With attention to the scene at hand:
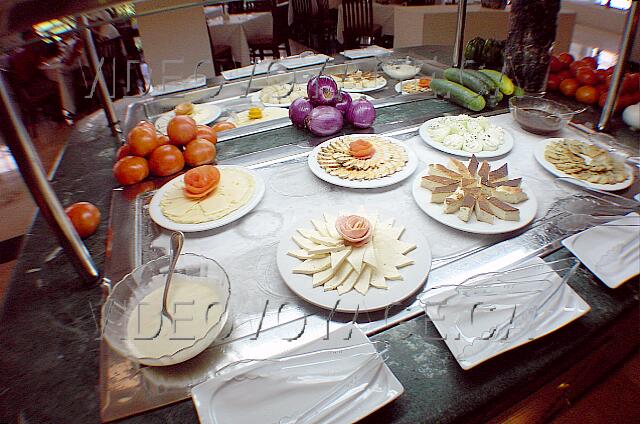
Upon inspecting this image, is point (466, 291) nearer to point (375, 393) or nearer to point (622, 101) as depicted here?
point (375, 393)

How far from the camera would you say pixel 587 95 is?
62.3 inches

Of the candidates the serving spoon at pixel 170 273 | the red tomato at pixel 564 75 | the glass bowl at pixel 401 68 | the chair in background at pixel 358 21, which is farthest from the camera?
the chair in background at pixel 358 21

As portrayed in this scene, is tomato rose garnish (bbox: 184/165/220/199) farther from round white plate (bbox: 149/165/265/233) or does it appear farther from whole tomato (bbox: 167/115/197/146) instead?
whole tomato (bbox: 167/115/197/146)

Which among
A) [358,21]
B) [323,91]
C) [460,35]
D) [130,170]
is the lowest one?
[358,21]

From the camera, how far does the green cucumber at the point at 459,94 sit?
1.50 meters

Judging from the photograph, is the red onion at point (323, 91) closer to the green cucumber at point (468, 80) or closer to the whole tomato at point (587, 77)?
the green cucumber at point (468, 80)

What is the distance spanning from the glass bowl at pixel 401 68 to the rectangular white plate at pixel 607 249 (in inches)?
48.1

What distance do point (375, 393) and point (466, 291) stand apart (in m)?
0.26

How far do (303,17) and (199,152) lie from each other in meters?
5.99

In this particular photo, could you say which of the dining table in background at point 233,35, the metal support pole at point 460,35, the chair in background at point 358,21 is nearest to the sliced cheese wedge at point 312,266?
the metal support pole at point 460,35

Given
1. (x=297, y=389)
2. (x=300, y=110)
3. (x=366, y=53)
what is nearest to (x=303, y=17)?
(x=366, y=53)

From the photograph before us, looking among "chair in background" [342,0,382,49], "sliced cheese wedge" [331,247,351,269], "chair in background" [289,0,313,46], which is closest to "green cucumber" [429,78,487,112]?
"sliced cheese wedge" [331,247,351,269]

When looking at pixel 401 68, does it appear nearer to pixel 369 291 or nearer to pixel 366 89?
pixel 366 89

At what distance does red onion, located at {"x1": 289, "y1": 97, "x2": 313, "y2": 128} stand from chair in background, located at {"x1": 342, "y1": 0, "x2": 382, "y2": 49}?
4980 millimetres
